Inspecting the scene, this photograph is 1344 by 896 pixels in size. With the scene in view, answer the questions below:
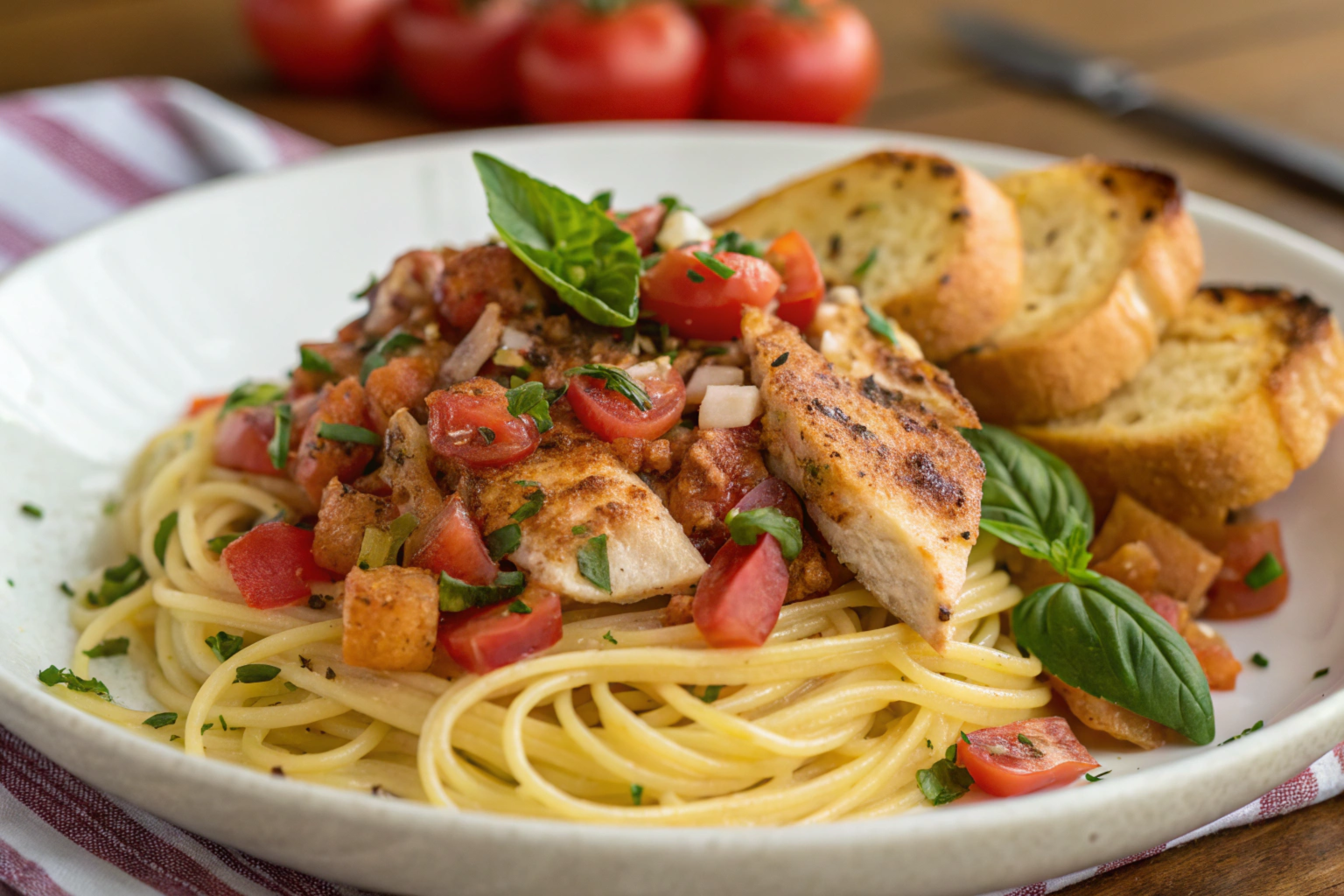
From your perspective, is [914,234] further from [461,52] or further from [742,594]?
[461,52]

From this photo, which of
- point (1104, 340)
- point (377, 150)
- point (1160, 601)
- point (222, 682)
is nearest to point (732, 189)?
point (377, 150)

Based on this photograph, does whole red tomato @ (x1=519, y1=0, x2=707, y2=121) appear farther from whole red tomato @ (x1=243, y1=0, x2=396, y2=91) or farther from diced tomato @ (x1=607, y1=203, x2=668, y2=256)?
diced tomato @ (x1=607, y1=203, x2=668, y2=256)

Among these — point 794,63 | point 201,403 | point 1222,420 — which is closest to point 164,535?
point 201,403

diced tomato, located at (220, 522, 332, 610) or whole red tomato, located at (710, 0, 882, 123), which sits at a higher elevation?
whole red tomato, located at (710, 0, 882, 123)

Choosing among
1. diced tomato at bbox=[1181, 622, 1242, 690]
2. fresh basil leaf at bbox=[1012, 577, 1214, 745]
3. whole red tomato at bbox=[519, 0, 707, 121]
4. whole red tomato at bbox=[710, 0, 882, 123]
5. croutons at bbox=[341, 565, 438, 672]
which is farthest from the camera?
whole red tomato at bbox=[710, 0, 882, 123]

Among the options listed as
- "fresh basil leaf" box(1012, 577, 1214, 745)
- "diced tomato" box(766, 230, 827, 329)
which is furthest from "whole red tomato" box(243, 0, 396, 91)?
"fresh basil leaf" box(1012, 577, 1214, 745)

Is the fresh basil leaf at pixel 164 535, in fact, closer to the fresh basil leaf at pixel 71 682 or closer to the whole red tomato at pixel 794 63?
the fresh basil leaf at pixel 71 682

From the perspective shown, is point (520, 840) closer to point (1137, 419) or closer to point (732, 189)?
point (1137, 419)
